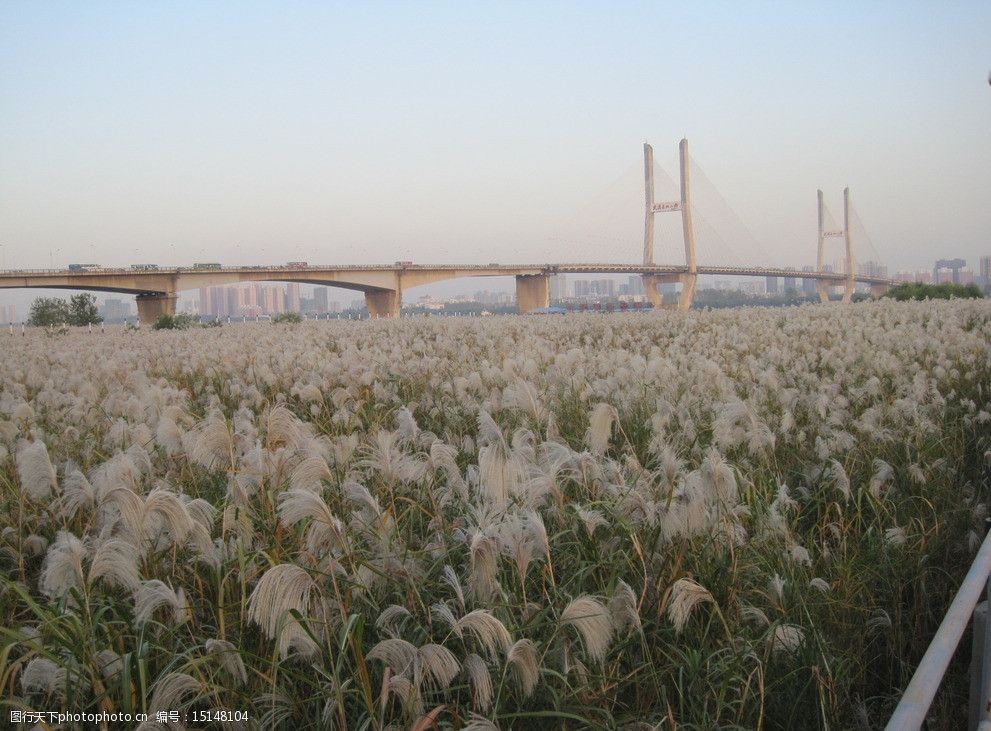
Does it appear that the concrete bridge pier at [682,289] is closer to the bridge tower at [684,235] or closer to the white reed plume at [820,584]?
the bridge tower at [684,235]

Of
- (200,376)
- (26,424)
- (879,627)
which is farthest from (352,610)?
(200,376)

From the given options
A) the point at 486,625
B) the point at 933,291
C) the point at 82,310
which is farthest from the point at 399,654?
the point at 82,310

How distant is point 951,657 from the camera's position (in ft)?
6.30

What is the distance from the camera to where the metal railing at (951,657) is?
1421 millimetres

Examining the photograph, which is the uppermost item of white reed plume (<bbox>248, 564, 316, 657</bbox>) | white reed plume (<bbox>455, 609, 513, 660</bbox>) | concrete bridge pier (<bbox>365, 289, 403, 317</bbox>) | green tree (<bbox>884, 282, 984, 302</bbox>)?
concrete bridge pier (<bbox>365, 289, 403, 317</bbox>)

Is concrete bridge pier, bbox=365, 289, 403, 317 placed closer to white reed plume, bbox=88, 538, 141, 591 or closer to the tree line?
the tree line

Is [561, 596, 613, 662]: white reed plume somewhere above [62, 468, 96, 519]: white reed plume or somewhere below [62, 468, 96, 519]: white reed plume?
below

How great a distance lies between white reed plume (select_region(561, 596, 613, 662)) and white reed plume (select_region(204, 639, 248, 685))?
29.7 inches

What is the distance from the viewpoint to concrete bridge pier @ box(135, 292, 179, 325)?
55188 millimetres

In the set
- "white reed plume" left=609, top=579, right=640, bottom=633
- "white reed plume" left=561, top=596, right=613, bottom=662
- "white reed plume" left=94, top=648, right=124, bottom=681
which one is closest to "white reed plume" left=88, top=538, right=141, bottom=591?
"white reed plume" left=94, top=648, right=124, bottom=681

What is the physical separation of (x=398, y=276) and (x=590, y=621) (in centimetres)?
6202

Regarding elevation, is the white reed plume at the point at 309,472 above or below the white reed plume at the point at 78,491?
above

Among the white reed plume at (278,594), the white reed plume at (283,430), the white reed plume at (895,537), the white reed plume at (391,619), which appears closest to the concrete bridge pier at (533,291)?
the white reed plume at (283,430)

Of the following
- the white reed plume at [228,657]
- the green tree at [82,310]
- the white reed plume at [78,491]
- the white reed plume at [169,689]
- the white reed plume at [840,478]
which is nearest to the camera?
the white reed plume at [169,689]
